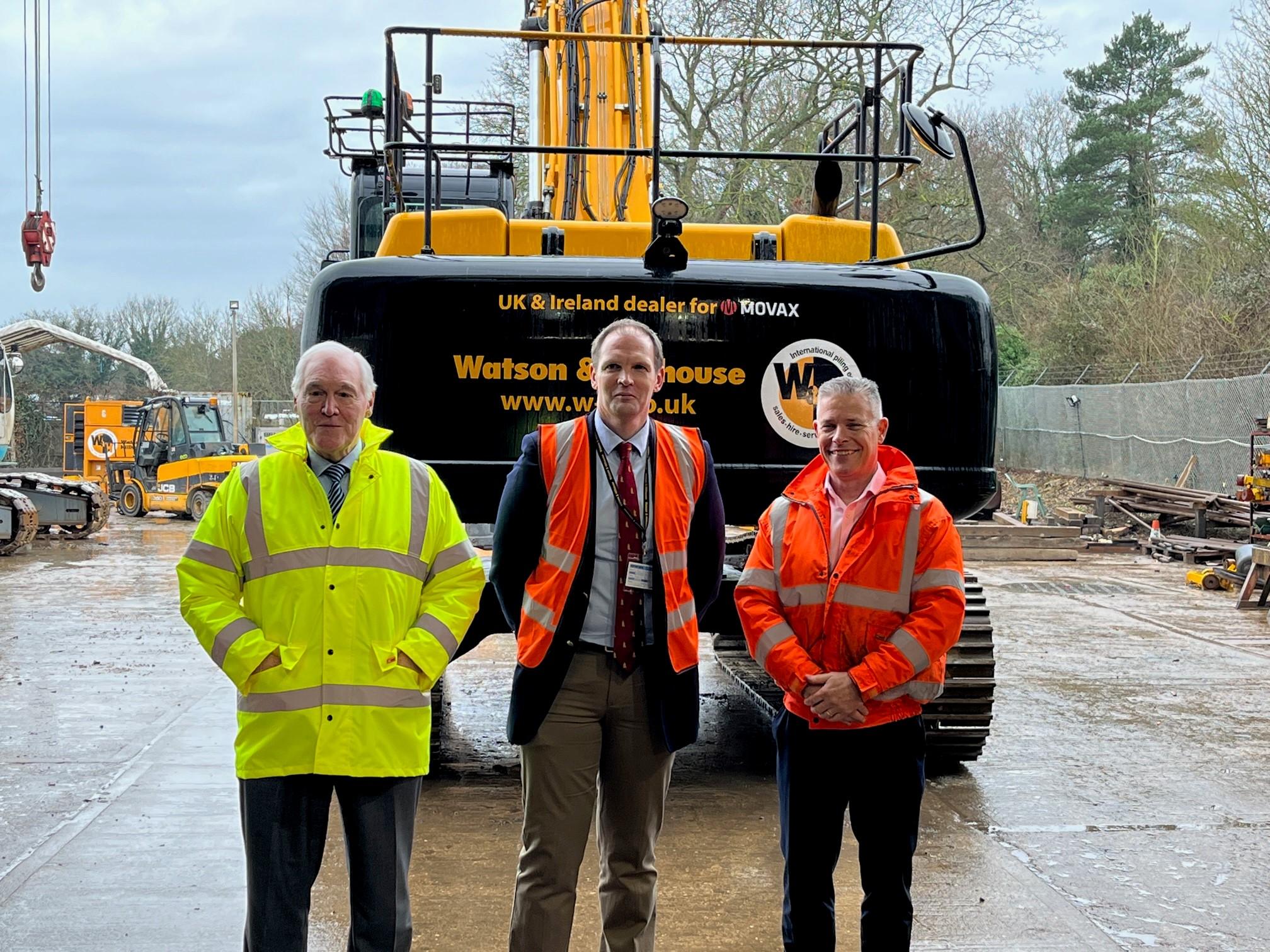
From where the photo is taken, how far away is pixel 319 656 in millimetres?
3225

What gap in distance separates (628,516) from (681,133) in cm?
2232

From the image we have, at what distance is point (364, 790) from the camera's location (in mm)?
3240

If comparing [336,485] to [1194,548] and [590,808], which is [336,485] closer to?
[590,808]

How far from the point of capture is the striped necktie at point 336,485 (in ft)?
10.9

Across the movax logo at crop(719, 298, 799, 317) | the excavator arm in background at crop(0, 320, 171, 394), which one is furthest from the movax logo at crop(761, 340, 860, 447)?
the excavator arm in background at crop(0, 320, 171, 394)

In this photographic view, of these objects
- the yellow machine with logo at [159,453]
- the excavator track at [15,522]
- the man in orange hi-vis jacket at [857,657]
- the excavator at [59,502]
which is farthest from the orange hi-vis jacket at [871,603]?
the yellow machine with logo at [159,453]

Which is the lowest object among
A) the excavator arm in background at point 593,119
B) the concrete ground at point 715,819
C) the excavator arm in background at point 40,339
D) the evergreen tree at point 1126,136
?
the concrete ground at point 715,819

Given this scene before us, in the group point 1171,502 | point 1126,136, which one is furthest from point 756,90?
point 1126,136

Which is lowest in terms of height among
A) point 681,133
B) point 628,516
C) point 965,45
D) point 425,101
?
point 628,516

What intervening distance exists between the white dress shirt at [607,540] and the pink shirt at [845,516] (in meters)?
0.53

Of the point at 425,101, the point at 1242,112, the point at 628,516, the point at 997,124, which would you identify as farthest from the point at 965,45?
the point at 628,516

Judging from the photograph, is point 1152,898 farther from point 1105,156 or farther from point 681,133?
point 1105,156

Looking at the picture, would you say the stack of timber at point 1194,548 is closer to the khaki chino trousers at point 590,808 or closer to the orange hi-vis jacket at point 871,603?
the orange hi-vis jacket at point 871,603

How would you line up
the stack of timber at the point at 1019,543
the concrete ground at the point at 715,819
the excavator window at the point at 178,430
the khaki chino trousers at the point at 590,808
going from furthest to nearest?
the excavator window at the point at 178,430, the stack of timber at the point at 1019,543, the concrete ground at the point at 715,819, the khaki chino trousers at the point at 590,808
